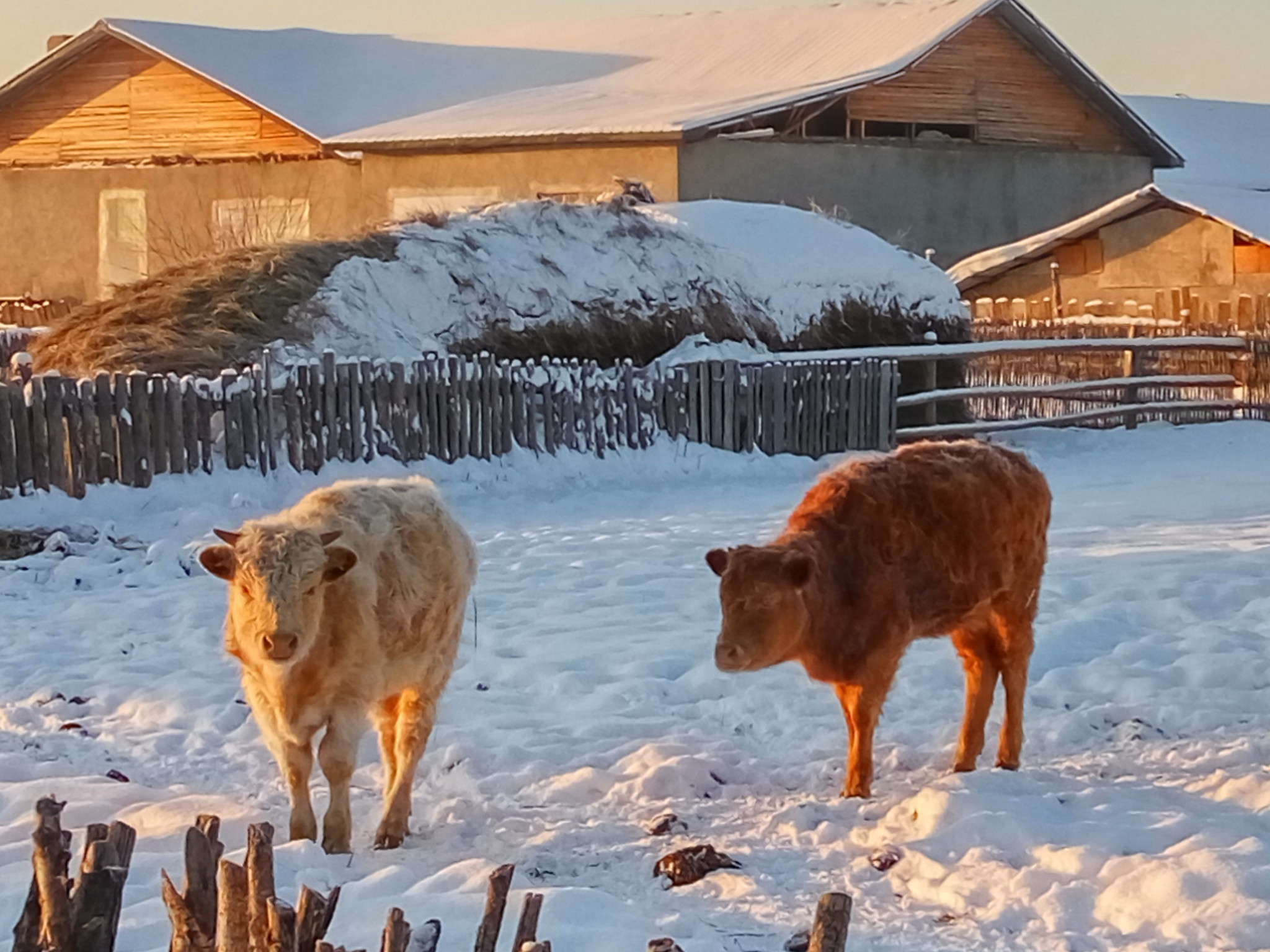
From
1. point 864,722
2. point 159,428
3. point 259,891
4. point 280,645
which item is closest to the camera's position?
point 259,891

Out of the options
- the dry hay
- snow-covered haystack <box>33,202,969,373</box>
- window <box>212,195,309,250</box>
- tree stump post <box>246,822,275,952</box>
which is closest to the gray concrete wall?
snow-covered haystack <box>33,202,969,373</box>

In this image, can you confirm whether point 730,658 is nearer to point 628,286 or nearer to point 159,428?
point 159,428

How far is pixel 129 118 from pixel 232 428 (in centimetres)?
2341

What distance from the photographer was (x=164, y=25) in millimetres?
36219

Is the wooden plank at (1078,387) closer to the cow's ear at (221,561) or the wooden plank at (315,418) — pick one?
the wooden plank at (315,418)

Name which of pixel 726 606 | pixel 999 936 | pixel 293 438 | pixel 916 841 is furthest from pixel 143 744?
pixel 293 438

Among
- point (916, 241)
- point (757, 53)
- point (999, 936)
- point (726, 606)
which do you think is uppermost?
point (757, 53)

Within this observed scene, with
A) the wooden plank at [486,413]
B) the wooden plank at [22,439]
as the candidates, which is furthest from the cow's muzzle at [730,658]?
the wooden plank at [486,413]

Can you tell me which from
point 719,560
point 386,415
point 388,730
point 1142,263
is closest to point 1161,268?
point 1142,263

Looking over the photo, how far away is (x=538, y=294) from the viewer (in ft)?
61.1

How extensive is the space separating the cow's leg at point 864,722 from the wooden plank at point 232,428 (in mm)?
8586

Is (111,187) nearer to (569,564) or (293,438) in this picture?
(293,438)

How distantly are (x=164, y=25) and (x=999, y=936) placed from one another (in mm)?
34233

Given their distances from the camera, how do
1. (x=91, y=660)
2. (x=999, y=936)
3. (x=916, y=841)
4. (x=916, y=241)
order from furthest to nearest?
(x=916, y=241), (x=91, y=660), (x=916, y=841), (x=999, y=936)
